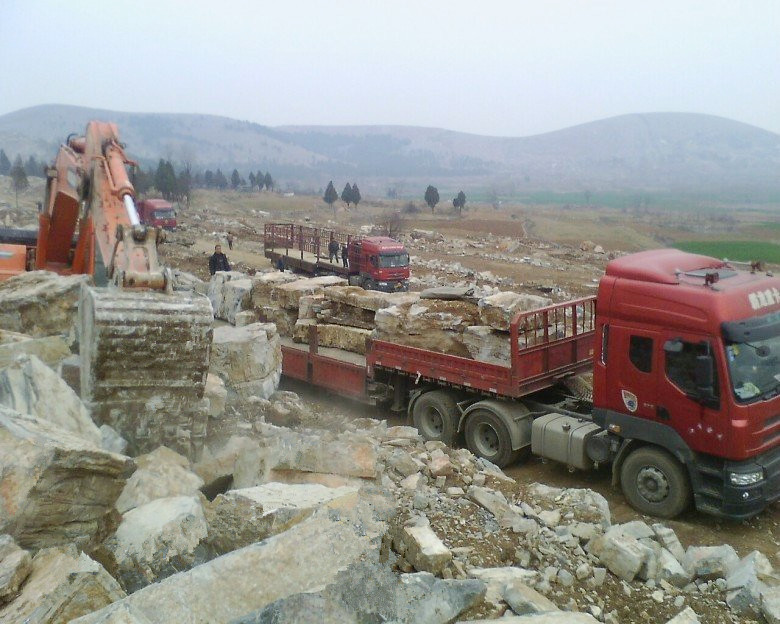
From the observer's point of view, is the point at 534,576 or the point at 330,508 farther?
the point at 534,576

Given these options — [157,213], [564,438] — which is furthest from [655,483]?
[157,213]

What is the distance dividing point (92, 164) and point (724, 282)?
689 centimetres

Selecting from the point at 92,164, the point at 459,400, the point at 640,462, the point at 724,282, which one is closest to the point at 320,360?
the point at 459,400

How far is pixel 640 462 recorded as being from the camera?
7367 millimetres

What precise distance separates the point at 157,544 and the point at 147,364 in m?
1.81

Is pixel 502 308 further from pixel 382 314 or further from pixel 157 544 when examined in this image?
pixel 157 544

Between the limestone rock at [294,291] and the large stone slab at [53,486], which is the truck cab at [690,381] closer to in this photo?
the large stone slab at [53,486]

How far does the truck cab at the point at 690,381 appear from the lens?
6.59m

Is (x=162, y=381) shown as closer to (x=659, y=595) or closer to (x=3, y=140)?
(x=659, y=595)

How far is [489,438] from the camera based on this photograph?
29.3 ft

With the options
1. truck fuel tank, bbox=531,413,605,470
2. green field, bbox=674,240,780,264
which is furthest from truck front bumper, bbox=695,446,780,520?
green field, bbox=674,240,780,264

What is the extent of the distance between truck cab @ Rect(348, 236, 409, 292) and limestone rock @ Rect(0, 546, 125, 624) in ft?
65.2

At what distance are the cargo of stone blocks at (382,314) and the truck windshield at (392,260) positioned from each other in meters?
10.7

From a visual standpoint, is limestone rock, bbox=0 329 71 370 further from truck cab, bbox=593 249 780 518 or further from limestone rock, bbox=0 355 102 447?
truck cab, bbox=593 249 780 518
